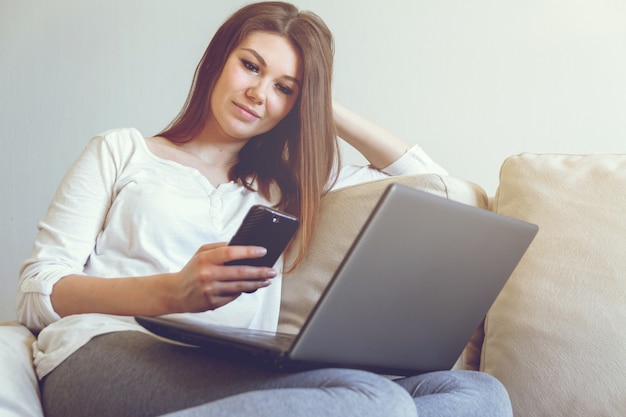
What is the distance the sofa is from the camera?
1070 mm

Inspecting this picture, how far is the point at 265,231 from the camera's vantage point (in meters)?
0.92

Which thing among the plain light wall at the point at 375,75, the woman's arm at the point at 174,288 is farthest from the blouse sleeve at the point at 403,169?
the woman's arm at the point at 174,288

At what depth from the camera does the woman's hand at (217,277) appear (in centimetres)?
92

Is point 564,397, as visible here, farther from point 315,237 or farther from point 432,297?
point 315,237

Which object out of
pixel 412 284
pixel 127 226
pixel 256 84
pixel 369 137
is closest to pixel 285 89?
pixel 256 84

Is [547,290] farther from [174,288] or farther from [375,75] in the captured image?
[375,75]

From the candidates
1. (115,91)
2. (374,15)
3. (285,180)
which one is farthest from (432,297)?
(115,91)

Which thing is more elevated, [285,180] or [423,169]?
[423,169]

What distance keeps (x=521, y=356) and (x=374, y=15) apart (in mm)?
993

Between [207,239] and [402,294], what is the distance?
1.98 feet

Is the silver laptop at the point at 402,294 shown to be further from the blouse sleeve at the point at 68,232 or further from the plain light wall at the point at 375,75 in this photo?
the plain light wall at the point at 375,75

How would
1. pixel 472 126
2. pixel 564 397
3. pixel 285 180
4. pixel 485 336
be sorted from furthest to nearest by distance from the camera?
pixel 472 126
pixel 285 180
pixel 485 336
pixel 564 397

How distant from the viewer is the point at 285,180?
1510 mm

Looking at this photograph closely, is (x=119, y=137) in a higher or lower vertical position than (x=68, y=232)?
higher
